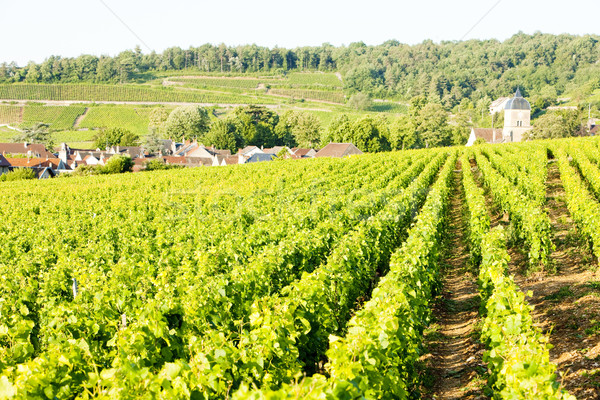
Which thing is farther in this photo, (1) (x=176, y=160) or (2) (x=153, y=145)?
(2) (x=153, y=145)

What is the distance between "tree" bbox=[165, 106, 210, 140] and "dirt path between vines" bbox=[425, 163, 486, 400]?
3532 inches

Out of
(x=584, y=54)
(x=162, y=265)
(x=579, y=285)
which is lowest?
(x=579, y=285)

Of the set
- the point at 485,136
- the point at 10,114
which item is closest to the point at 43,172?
the point at 485,136

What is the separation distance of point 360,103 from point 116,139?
6310 cm

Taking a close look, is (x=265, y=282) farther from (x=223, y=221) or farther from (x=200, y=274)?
(x=223, y=221)

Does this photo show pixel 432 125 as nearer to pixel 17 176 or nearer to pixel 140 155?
pixel 140 155

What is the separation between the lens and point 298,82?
158m

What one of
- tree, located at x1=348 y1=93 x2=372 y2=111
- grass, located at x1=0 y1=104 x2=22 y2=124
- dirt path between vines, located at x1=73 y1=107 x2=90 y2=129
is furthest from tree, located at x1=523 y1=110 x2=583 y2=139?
grass, located at x1=0 y1=104 x2=22 y2=124

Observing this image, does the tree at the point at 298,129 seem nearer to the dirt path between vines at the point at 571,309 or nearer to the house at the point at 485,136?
the house at the point at 485,136

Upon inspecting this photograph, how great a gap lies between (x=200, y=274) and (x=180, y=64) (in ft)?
619

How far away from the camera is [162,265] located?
9039mm

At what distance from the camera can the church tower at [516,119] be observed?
276 feet

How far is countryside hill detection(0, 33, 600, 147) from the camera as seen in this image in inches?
4545

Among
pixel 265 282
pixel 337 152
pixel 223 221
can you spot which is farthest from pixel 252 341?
pixel 337 152
